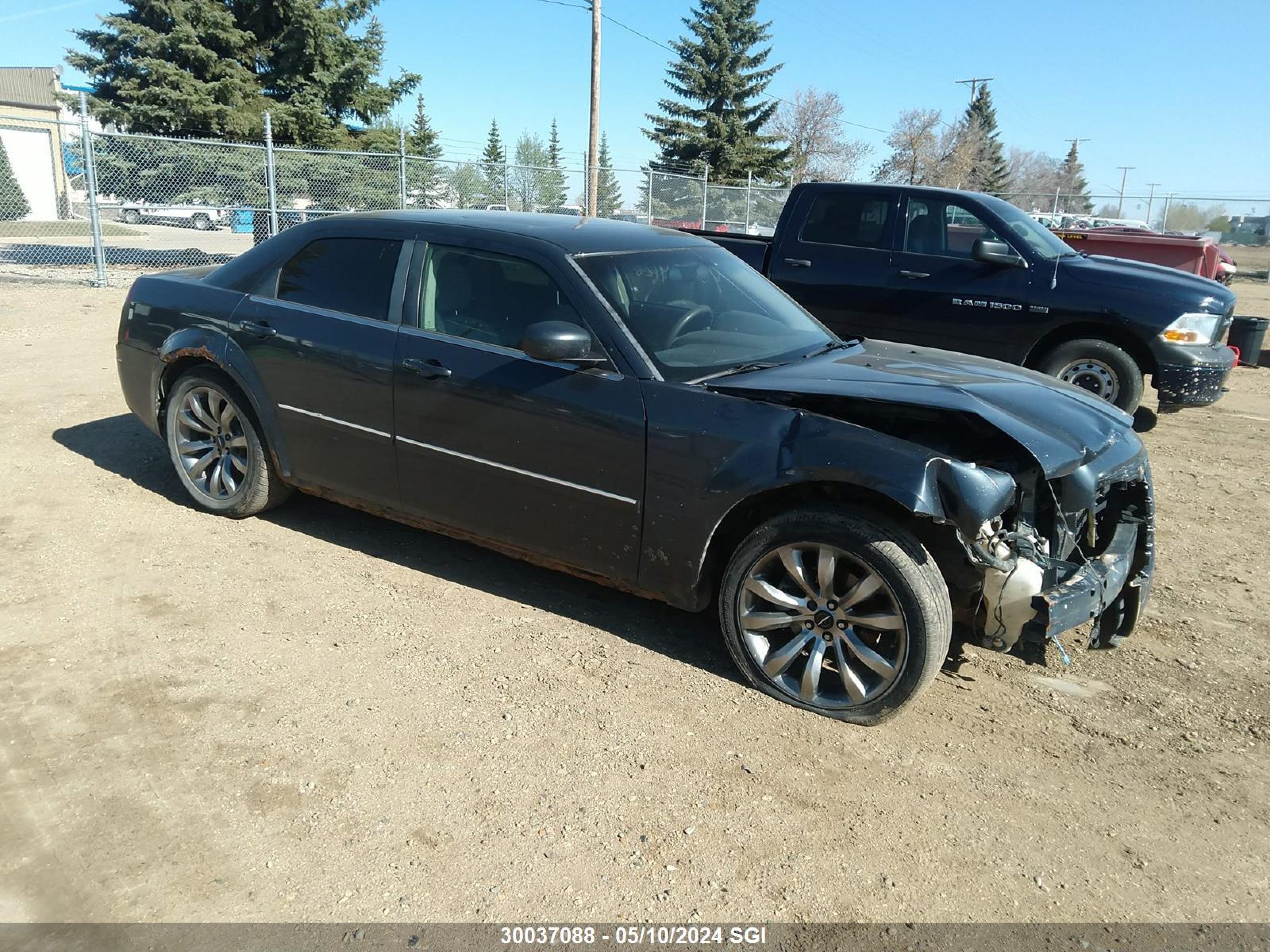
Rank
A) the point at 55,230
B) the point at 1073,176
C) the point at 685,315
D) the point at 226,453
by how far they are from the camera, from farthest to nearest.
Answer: the point at 1073,176 → the point at 55,230 → the point at 226,453 → the point at 685,315

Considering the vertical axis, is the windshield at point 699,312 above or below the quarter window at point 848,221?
below

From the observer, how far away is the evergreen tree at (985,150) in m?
58.0

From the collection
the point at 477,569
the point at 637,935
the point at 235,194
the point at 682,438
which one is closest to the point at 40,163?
the point at 235,194

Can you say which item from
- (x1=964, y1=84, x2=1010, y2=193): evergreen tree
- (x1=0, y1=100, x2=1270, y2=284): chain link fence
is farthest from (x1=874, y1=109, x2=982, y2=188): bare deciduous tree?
(x1=0, y1=100, x2=1270, y2=284): chain link fence

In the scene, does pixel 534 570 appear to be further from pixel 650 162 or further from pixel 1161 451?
pixel 650 162

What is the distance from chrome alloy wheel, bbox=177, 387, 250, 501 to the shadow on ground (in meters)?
0.28

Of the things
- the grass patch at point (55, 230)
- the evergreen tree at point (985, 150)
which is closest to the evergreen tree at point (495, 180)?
the grass patch at point (55, 230)

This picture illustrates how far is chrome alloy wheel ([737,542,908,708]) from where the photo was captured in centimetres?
334

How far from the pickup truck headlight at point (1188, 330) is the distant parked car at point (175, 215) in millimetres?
15698

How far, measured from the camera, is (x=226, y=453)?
5.14 m

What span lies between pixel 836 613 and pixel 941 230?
5.54 meters

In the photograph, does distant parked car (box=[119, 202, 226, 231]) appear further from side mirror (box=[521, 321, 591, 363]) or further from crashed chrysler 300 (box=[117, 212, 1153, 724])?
side mirror (box=[521, 321, 591, 363])

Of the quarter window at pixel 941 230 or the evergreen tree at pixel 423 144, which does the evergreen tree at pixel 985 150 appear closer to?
the evergreen tree at pixel 423 144

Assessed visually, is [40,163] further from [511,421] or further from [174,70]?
[511,421]
